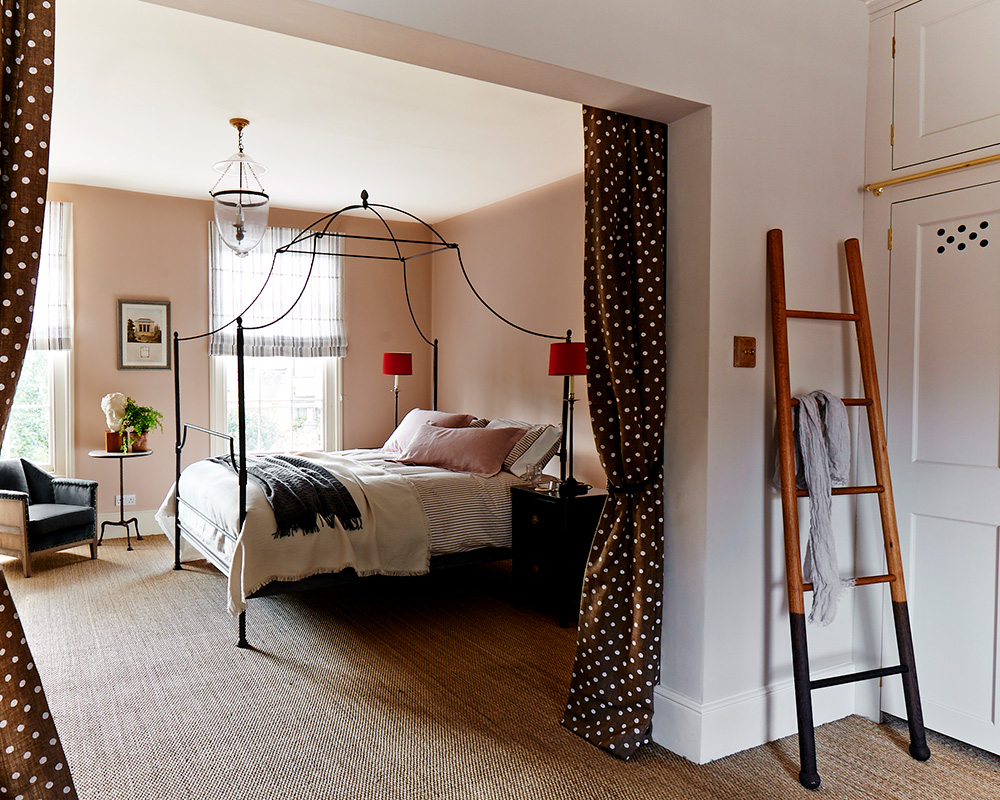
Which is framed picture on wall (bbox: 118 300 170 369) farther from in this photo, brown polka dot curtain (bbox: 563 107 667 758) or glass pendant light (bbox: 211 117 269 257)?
brown polka dot curtain (bbox: 563 107 667 758)

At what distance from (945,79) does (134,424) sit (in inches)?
214

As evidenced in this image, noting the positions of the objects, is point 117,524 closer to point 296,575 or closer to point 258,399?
point 258,399

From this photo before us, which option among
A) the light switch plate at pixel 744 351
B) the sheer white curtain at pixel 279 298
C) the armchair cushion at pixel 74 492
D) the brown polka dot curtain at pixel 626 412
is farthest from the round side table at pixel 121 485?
the light switch plate at pixel 744 351

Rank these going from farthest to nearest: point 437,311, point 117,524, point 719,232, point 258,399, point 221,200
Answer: point 437,311, point 258,399, point 117,524, point 221,200, point 719,232

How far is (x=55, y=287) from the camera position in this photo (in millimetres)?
5750

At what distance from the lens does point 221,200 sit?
12.9 feet

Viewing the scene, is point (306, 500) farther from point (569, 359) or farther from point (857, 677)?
point (857, 677)

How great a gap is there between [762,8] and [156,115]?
320 cm

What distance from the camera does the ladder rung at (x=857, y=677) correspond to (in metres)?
2.55

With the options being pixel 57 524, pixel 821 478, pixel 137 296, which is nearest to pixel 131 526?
pixel 57 524

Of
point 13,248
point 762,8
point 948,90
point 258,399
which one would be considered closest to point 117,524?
point 258,399

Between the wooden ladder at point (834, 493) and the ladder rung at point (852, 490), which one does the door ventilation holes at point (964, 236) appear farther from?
the ladder rung at point (852, 490)

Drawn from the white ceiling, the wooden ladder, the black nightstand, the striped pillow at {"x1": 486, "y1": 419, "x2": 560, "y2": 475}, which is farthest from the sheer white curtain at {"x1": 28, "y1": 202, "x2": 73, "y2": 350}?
the wooden ladder

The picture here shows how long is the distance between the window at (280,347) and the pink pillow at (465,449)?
188 centimetres
